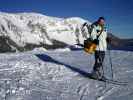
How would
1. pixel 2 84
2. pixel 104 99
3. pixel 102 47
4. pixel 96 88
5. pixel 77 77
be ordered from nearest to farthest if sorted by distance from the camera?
pixel 104 99 → pixel 96 88 → pixel 2 84 → pixel 102 47 → pixel 77 77

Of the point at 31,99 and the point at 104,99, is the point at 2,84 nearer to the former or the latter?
the point at 31,99

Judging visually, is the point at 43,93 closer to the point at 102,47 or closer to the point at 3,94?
the point at 3,94

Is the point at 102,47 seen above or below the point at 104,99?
above

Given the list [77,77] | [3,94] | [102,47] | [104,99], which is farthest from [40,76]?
[104,99]

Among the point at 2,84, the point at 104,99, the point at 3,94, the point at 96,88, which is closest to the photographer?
the point at 104,99

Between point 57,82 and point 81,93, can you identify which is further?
point 57,82

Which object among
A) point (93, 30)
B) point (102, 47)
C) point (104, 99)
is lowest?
point (104, 99)

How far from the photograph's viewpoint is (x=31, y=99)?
8.90 meters

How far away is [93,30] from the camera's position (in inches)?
476

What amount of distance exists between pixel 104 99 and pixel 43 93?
2235 mm

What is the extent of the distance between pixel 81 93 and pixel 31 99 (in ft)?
6.12

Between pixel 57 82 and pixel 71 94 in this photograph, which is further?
pixel 57 82

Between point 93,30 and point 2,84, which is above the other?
point 93,30

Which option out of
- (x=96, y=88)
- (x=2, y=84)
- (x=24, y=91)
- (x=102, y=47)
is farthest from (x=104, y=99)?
(x=2, y=84)
